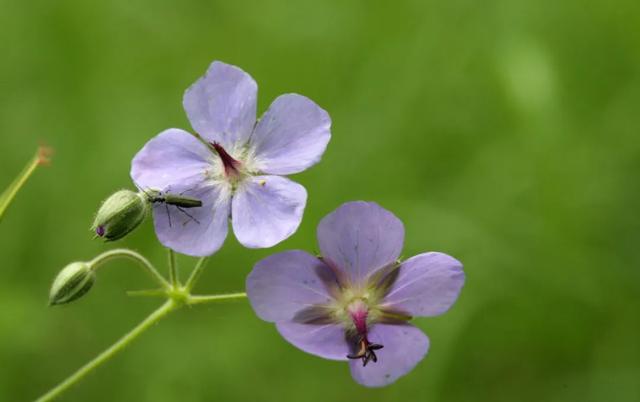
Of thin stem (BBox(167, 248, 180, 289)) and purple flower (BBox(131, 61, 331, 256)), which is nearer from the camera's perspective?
purple flower (BBox(131, 61, 331, 256))

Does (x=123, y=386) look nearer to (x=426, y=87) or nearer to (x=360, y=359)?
(x=360, y=359)

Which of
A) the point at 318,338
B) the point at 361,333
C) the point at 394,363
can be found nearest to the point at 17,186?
the point at 318,338

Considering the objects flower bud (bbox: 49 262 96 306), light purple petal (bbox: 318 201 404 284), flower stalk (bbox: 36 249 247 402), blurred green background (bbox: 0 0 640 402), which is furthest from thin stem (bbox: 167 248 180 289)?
blurred green background (bbox: 0 0 640 402)

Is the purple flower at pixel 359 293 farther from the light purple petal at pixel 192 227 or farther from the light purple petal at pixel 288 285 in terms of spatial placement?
the light purple petal at pixel 192 227

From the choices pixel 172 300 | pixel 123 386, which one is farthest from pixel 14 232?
pixel 172 300

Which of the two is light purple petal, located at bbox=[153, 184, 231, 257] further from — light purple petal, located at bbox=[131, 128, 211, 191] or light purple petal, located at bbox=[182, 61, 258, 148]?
light purple petal, located at bbox=[182, 61, 258, 148]

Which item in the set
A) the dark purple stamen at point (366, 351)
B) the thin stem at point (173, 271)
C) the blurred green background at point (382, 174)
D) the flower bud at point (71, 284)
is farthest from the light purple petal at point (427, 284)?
the blurred green background at point (382, 174)
